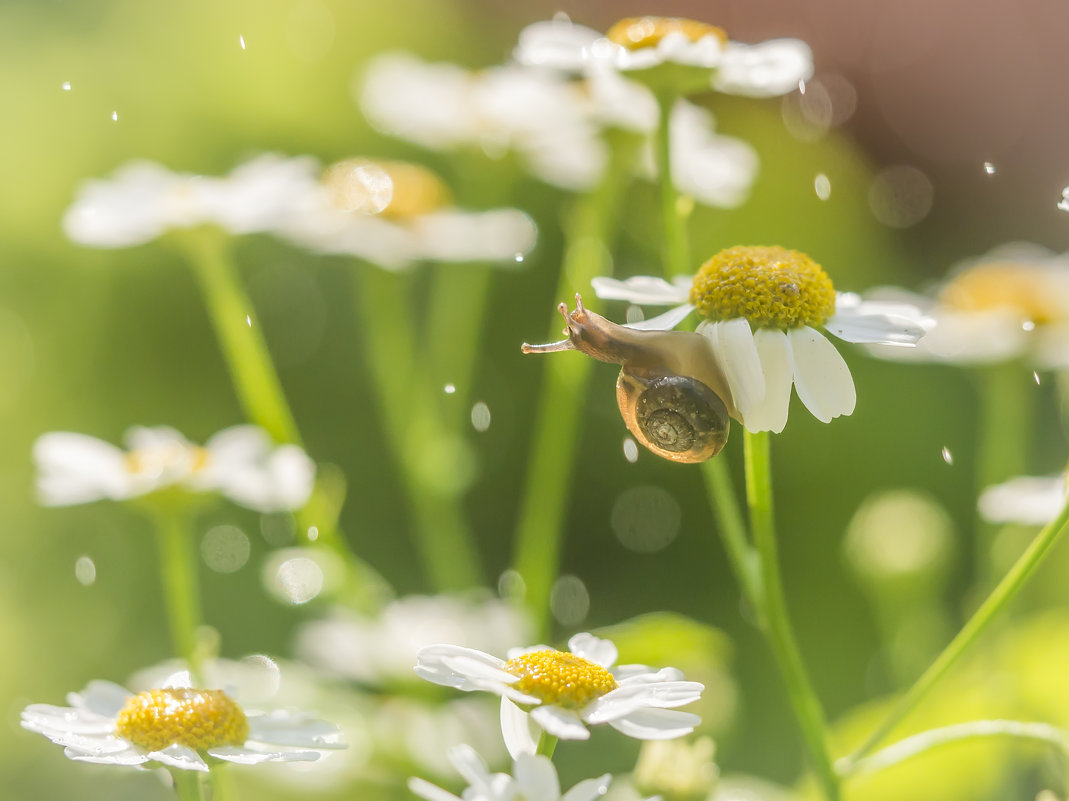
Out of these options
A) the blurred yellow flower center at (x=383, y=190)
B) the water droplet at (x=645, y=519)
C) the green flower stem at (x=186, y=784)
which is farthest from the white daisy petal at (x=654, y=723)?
the water droplet at (x=645, y=519)

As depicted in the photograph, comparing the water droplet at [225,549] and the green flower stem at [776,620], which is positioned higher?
the water droplet at [225,549]

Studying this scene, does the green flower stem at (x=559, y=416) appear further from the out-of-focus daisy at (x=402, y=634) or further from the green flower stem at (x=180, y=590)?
the green flower stem at (x=180, y=590)

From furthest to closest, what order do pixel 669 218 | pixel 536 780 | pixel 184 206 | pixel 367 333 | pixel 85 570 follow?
pixel 367 333 → pixel 85 570 → pixel 184 206 → pixel 669 218 → pixel 536 780

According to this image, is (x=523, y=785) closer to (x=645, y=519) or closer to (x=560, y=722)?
(x=560, y=722)

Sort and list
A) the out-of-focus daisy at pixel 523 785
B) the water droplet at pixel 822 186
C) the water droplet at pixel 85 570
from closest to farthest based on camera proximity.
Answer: the out-of-focus daisy at pixel 523 785, the water droplet at pixel 85 570, the water droplet at pixel 822 186

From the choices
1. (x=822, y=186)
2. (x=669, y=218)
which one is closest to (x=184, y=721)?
(x=669, y=218)

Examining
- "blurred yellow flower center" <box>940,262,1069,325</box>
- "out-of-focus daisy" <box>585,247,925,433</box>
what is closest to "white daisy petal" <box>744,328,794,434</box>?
"out-of-focus daisy" <box>585,247,925,433</box>
